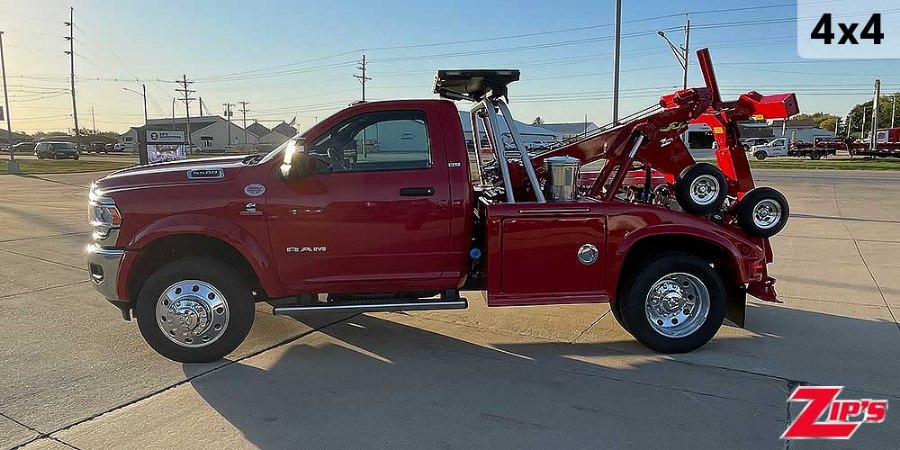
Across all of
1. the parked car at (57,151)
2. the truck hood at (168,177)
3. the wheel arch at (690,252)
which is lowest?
the wheel arch at (690,252)

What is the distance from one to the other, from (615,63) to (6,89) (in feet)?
146

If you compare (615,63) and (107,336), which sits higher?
(615,63)

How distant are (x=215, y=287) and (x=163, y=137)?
22.1 metres

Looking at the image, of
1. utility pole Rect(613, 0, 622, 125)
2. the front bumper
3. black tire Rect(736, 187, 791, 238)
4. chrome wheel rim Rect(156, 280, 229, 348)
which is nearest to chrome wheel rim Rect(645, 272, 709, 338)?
black tire Rect(736, 187, 791, 238)

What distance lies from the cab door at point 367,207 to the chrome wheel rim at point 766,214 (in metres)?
2.65

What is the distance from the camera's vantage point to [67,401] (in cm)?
392

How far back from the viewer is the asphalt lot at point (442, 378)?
3.51 meters

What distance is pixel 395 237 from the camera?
15.3 ft

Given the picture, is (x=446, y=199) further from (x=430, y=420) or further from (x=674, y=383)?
(x=674, y=383)

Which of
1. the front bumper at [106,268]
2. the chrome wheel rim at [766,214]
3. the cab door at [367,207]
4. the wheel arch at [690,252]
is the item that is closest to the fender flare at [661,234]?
the wheel arch at [690,252]

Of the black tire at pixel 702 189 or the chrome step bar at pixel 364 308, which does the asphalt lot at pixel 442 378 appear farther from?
the black tire at pixel 702 189

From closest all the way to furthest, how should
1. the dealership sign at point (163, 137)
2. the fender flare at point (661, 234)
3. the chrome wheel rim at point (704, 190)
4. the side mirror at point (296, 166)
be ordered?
the side mirror at point (296, 166)
the fender flare at point (661, 234)
the chrome wheel rim at point (704, 190)
the dealership sign at point (163, 137)

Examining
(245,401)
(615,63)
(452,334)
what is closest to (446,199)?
(452,334)

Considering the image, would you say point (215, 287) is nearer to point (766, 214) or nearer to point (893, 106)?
point (766, 214)
